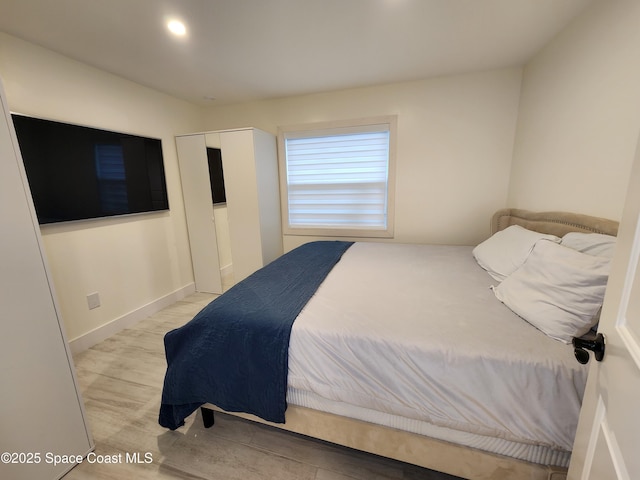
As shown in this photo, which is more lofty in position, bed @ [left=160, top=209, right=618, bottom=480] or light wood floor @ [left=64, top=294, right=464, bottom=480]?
bed @ [left=160, top=209, right=618, bottom=480]

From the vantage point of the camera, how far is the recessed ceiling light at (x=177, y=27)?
163 cm

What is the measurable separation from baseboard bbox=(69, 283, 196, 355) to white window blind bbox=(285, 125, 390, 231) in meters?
1.75

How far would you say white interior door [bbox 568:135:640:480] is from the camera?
1.60 ft

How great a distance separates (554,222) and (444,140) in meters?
1.38

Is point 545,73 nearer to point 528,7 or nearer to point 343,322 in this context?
point 528,7

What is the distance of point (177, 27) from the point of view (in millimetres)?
1676

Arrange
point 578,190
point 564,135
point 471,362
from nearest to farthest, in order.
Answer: point 471,362 → point 578,190 → point 564,135

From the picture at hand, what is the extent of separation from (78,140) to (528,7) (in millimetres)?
3389

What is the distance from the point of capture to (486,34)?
184 cm

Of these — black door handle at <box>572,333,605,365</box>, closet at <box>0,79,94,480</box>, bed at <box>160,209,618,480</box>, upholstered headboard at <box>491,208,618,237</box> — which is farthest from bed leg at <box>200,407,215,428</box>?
upholstered headboard at <box>491,208,618,237</box>

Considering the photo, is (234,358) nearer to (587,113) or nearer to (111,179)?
(111,179)

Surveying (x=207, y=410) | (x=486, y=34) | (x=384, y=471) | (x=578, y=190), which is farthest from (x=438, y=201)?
(x=207, y=410)

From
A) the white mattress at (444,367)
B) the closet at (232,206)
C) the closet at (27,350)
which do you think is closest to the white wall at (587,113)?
the white mattress at (444,367)

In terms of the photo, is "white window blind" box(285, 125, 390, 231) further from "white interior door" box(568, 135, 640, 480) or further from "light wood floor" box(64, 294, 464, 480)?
"white interior door" box(568, 135, 640, 480)
